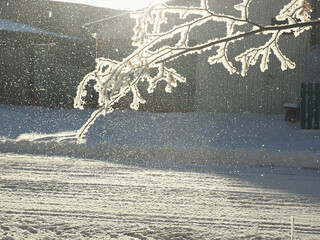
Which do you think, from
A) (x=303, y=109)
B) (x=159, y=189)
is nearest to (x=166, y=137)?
(x=303, y=109)

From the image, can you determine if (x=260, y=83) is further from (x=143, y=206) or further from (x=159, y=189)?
(x=143, y=206)

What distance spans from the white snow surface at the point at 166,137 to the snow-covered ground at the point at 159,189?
0.15 feet

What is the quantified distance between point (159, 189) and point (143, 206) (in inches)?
41.0

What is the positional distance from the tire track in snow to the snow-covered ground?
11 mm

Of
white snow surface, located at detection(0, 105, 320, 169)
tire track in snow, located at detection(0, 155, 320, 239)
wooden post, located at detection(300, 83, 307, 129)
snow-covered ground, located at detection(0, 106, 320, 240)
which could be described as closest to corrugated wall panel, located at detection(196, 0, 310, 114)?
white snow surface, located at detection(0, 105, 320, 169)

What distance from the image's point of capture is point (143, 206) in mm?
5531

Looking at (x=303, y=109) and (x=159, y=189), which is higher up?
(x=303, y=109)

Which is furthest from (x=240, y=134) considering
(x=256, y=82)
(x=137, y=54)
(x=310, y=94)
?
(x=137, y=54)

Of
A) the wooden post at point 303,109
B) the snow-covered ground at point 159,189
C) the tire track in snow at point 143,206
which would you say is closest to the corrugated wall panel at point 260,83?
the wooden post at point 303,109

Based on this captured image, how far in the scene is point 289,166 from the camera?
8914 mm

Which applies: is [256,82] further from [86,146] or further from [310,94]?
[86,146]

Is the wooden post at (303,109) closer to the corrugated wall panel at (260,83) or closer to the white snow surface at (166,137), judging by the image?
the white snow surface at (166,137)

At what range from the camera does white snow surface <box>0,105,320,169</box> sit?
959 cm

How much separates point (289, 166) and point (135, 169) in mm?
2907
